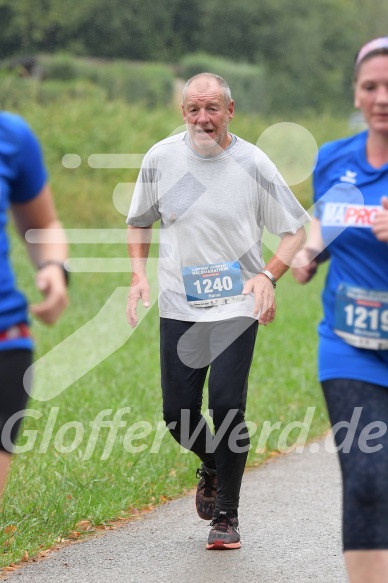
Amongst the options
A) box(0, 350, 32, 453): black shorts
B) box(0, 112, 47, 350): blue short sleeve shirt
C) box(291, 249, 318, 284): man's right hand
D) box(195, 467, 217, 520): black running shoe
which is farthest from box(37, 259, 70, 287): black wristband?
box(195, 467, 217, 520): black running shoe

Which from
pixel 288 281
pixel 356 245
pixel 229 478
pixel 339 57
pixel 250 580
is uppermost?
pixel 339 57

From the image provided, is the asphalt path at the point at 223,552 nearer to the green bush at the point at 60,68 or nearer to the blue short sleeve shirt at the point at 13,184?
the blue short sleeve shirt at the point at 13,184

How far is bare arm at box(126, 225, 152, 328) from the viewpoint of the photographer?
5766mm

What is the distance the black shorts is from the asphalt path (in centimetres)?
197

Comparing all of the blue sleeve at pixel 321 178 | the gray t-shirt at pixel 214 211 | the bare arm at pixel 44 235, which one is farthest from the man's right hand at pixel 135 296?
the bare arm at pixel 44 235

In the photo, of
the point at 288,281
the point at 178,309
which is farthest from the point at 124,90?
the point at 178,309

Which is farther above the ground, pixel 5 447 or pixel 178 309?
pixel 178 309

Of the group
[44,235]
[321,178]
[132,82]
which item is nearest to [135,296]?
[321,178]

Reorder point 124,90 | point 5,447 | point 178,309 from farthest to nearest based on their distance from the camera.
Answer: point 124,90 → point 178,309 → point 5,447

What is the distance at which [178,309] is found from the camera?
5793 mm

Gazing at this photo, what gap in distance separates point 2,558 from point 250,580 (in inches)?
44.3

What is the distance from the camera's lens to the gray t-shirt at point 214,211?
224 inches

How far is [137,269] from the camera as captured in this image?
5867 millimetres

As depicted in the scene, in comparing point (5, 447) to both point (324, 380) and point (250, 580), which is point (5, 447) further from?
point (250, 580)
